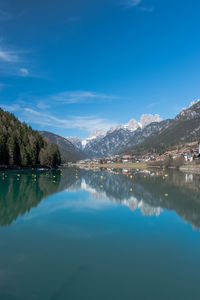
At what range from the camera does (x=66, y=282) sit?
8469mm

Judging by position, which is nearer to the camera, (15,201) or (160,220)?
(160,220)

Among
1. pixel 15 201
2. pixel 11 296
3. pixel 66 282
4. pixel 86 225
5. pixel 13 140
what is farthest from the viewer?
pixel 13 140

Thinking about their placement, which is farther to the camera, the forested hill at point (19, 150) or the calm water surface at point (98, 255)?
the forested hill at point (19, 150)

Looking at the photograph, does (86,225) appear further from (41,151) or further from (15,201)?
(41,151)

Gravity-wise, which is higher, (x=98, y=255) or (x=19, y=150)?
(x=19, y=150)

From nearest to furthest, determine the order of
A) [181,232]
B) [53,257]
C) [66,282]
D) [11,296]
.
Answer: [11,296], [66,282], [53,257], [181,232]

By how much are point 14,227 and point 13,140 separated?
74.1 m

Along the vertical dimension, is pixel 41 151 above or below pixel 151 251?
above

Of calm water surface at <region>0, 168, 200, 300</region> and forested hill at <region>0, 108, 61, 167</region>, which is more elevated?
forested hill at <region>0, 108, 61, 167</region>

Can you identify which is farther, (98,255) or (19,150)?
(19,150)

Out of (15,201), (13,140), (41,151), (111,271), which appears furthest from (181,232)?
(41,151)

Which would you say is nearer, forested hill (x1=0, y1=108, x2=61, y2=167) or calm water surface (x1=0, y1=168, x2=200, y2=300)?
calm water surface (x1=0, y1=168, x2=200, y2=300)

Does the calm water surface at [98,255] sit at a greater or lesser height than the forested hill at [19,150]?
lesser

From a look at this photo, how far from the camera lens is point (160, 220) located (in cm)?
1936
